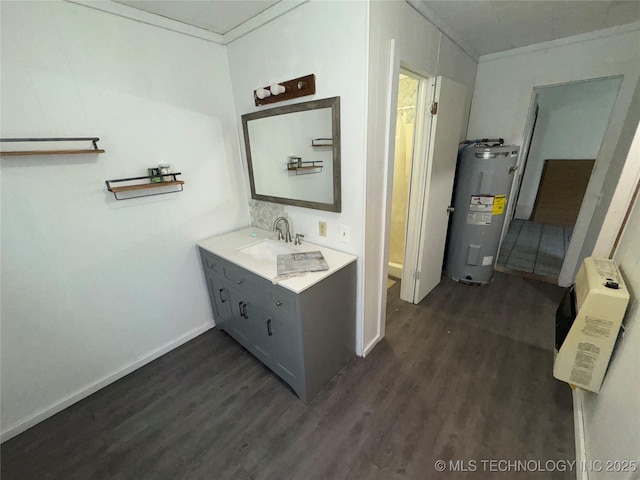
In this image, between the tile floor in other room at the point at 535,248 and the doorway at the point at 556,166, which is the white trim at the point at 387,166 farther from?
the doorway at the point at 556,166

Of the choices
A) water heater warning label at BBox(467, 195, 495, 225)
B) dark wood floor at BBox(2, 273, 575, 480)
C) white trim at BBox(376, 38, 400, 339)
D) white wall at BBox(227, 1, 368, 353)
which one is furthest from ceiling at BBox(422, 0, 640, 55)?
dark wood floor at BBox(2, 273, 575, 480)

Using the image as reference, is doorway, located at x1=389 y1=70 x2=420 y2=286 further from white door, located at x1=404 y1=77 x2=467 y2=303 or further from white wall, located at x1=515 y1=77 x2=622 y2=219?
white wall, located at x1=515 y1=77 x2=622 y2=219

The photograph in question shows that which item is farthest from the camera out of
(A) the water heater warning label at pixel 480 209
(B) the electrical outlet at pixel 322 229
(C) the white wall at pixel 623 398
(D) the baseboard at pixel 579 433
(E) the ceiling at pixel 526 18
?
(A) the water heater warning label at pixel 480 209

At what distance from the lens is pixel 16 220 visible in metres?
1.38

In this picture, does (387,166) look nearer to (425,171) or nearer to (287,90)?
(425,171)

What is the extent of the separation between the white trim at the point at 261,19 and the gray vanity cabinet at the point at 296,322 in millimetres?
1616

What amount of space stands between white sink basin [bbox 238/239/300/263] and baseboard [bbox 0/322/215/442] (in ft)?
2.97

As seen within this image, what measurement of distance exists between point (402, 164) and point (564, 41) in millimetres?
1707

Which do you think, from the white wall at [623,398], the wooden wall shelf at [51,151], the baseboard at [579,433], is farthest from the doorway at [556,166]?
the wooden wall shelf at [51,151]

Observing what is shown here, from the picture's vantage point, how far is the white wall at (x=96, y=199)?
4.49 feet

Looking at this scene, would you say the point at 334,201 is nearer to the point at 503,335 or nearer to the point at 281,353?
the point at 281,353

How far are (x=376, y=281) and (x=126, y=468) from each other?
1.82m

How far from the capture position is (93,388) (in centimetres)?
180

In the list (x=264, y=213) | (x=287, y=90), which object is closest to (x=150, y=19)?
(x=287, y=90)
